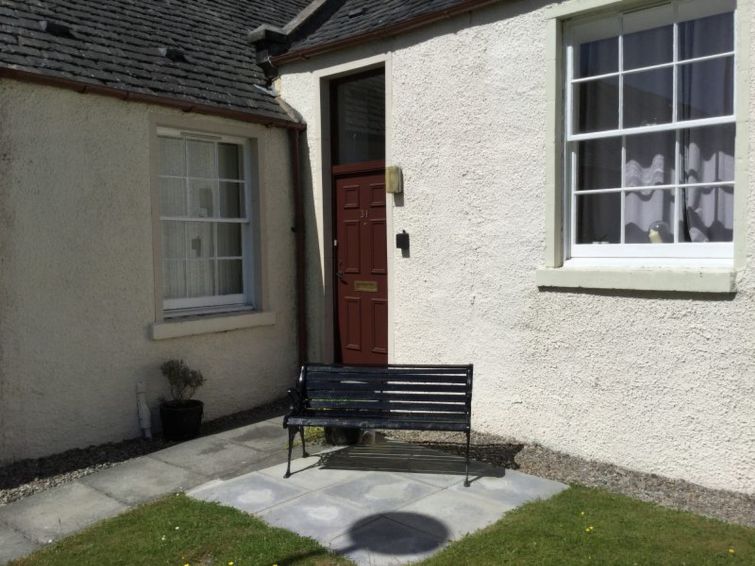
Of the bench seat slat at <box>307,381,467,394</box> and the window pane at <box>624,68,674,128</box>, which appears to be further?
the bench seat slat at <box>307,381,467,394</box>

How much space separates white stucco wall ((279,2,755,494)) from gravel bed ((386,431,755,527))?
0.30 ft

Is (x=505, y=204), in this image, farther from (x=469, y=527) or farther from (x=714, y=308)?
(x=469, y=527)

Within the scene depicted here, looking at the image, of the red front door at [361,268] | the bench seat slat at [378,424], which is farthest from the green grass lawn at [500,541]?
the red front door at [361,268]

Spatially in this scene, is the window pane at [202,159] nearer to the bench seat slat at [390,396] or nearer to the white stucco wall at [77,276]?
the white stucco wall at [77,276]

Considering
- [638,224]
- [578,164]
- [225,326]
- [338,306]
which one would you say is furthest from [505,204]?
[225,326]

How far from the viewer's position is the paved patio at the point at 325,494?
4.54 m

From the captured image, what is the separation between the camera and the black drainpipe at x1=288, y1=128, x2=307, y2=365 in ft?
27.1


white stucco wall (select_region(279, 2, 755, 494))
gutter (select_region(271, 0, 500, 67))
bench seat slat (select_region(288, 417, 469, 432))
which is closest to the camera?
A: white stucco wall (select_region(279, 2, 755, 494))

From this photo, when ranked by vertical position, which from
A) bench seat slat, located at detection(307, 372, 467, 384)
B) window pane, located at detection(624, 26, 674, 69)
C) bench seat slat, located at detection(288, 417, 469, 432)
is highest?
window pane, located at detection(624, 26, 674, 69)

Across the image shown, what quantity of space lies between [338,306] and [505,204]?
271 cm

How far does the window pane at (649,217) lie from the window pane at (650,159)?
0.31 ft

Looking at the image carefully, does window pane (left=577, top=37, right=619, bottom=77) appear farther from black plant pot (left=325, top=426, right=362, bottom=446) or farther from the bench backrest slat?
black plant pot (left=325, top=426, right=362, bottom=446)

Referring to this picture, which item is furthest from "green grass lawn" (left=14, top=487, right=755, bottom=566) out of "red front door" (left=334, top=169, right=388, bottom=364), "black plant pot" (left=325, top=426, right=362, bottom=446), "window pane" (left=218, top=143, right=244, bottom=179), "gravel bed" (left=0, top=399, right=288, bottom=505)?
"window pane" (left=218, top=143, right=244, bottom=179)

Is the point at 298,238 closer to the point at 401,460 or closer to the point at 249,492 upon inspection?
the point at 401,460
